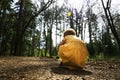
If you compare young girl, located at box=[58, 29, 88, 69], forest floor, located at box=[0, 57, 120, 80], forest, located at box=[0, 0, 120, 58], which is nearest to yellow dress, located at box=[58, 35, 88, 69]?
young girl, located at box=[58, 29, 88, 69]

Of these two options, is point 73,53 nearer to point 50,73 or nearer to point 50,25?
point 50,73

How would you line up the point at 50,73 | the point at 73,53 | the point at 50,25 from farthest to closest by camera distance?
1. the point at 50,25
2. the point at 73,53
3. the point at 50,73

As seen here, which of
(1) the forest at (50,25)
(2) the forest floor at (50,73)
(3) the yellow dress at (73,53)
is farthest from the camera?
(1) the forest at (50,25)

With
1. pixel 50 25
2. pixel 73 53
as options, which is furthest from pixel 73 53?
pixel 50 25

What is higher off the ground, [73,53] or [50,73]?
[73,53]

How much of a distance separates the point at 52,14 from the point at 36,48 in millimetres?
17707

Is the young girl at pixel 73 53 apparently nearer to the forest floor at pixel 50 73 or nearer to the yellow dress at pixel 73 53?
the yellow dress at pixel 73 53

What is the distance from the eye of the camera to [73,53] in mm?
7684

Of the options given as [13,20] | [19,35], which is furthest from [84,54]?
[13,20]

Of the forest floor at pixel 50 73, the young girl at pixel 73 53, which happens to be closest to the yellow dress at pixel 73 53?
the young girl at pixel 73 53

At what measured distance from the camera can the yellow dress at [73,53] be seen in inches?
301

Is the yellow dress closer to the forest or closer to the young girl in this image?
the young girl

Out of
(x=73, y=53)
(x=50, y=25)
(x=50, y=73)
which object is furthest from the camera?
(x=50, y=25)

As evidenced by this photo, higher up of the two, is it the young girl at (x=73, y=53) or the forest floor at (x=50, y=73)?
the young girl at (x=73, y=53)
